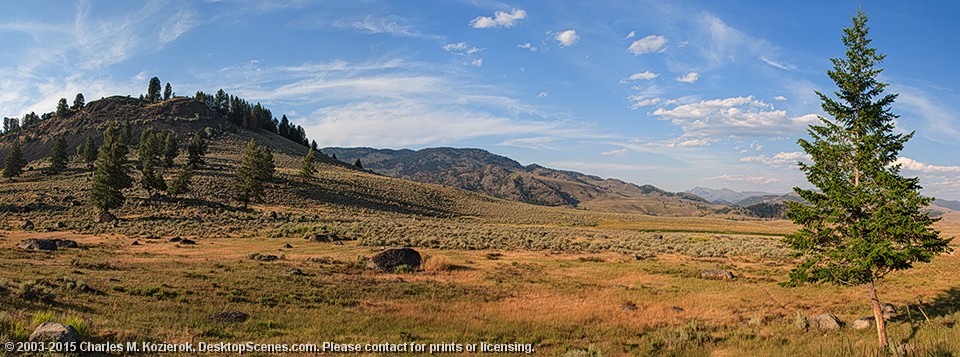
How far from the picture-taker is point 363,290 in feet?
69.4

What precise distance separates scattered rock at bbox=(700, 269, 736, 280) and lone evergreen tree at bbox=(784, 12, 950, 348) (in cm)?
1414

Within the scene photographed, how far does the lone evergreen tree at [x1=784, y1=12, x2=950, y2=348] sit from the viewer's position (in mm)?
12680

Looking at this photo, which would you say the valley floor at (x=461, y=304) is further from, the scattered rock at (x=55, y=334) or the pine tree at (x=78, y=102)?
the pine tree at (x=78, y=102)

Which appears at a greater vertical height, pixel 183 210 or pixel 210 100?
pixel 210 100

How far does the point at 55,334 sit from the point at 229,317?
559 centimetres

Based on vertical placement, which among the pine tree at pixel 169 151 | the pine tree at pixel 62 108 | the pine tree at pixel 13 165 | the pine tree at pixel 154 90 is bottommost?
the pine tree at pixel 13 165

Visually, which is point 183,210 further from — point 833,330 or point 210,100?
point 210,100

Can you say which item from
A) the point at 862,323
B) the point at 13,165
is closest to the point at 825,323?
the point at 862,323

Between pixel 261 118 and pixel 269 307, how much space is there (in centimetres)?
19213

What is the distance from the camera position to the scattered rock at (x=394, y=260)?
92.1 ft

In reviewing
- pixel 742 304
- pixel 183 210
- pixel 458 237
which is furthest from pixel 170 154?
pixel 742 304

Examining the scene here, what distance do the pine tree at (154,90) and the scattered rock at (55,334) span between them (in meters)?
216

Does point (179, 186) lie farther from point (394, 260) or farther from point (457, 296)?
point (457, 296)

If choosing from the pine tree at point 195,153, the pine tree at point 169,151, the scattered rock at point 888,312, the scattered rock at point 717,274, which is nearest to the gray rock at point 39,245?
the scattered rock at point 717,274
